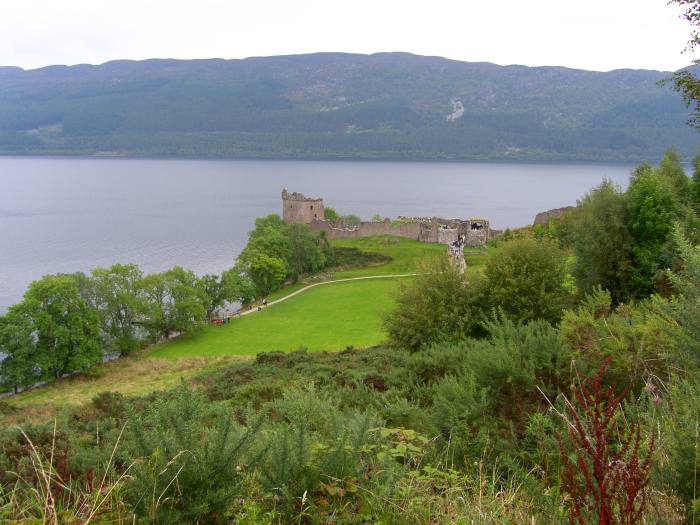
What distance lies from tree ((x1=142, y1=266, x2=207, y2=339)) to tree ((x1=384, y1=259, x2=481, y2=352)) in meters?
21.8

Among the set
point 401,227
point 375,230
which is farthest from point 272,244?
point 401,227

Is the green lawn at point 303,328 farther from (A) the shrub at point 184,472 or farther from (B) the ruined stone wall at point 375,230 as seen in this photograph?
(B) the ruined stone wall at point 375,230

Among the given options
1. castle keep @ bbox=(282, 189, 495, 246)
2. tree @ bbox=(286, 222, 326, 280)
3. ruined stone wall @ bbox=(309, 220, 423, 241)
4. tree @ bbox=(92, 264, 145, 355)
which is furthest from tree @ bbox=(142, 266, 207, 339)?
ruined stone wall @ bbox=(309, 220, 423, 241)

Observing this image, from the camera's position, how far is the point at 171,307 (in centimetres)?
3562

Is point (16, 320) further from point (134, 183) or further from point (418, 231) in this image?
point (134, 183)

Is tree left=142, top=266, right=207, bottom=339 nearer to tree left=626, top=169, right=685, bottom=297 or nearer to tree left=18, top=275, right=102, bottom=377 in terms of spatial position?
tree left=18, top=275, right=102, bottom=377

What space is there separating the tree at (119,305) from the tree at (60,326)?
2.37 metres

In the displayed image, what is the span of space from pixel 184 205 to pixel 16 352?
87.3 meters

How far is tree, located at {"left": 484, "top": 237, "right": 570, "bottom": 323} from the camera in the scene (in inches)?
570

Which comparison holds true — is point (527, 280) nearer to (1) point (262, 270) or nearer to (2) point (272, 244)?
(1) point (262, 270)

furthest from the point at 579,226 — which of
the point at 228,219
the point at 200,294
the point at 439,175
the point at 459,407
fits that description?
the point at 439,175

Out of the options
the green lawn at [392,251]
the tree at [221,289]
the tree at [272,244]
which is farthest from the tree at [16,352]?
the green lawn at [392,251]

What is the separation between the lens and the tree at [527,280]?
14.5 meters

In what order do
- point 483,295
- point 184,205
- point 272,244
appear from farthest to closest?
point 184,205, point 272,244, point 483,295
